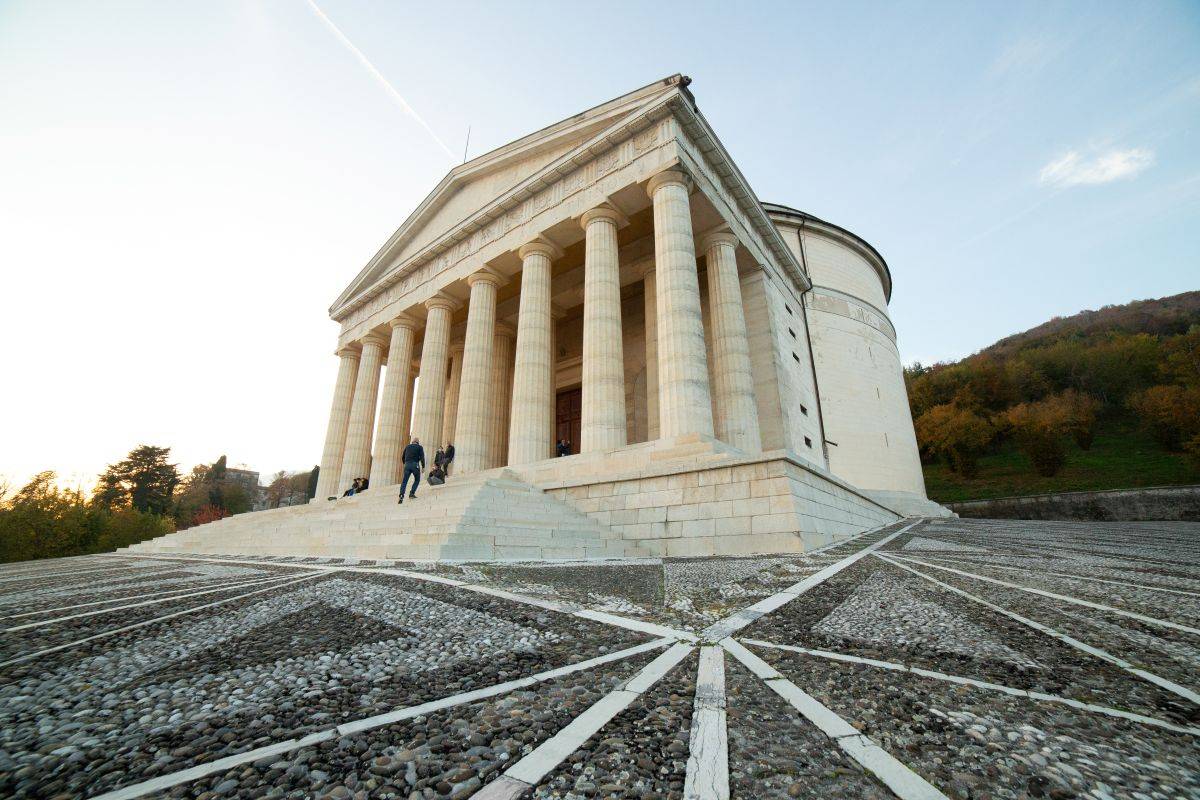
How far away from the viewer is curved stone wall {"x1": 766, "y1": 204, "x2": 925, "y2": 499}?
2409 centimetres

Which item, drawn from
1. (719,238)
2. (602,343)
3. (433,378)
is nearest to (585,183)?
(719,238)

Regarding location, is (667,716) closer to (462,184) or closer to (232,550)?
(232,550)

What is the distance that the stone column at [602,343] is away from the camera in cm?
1363

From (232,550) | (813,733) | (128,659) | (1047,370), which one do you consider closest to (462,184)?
(232,550)

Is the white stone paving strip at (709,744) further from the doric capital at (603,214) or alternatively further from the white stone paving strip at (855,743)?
the doric capital at (603,214)

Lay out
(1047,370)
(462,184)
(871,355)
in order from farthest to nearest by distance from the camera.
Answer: (1047,370) → (871,355) → (462,184)

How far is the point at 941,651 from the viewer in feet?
8.19

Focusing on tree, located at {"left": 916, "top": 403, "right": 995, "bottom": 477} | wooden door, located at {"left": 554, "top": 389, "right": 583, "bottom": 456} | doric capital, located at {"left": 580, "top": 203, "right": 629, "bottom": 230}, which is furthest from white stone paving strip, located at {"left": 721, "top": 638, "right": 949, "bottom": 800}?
tree, located at {"left": 916, "top": 403, "right": 995, "bottom": 477}

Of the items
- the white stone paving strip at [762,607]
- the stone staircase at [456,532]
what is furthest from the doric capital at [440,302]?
the white stone paving strip at [762,607]

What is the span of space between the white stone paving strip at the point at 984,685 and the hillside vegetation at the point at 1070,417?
145 feet

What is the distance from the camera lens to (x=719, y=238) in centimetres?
1702

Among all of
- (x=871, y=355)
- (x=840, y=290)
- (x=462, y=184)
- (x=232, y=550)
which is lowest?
(x=232, y=550)

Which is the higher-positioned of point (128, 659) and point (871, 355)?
point (871, 355)

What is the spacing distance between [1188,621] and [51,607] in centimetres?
879
